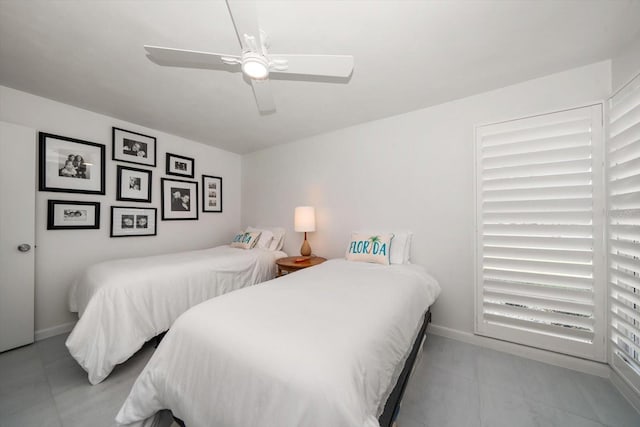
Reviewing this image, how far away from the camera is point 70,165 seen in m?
2.39

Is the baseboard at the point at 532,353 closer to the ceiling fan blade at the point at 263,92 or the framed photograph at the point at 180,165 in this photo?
the ceiling fan blade at the point at 263,92

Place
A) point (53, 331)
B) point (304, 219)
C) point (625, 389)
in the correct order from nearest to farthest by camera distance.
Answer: point (625, 389) → point (53, 331) → point (304, 219)

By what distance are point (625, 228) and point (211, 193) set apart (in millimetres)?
4405

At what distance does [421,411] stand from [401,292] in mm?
697

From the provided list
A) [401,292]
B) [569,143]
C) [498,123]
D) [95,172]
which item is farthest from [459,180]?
[95,172]

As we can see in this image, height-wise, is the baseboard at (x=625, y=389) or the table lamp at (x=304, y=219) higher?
the table lamp at (x=304, y=219)

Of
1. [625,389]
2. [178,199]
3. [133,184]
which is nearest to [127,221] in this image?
[133,184]

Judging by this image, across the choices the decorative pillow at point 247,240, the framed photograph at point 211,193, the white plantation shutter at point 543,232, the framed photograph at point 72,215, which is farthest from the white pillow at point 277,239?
the white plantation shutter at point 543,232

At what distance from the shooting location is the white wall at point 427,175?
1960mm

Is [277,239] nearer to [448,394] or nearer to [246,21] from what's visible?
[448,394]

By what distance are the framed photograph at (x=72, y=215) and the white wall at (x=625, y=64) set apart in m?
4.72

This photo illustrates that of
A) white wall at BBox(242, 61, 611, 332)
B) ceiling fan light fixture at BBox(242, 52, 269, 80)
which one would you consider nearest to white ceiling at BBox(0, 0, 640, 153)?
white wall at BBox(242, 61, 611, 332)

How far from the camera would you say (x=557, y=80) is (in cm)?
186

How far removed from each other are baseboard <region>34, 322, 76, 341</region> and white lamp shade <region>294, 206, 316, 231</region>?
259cm
